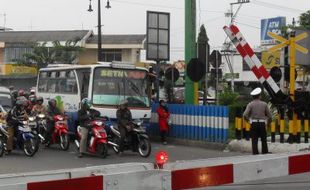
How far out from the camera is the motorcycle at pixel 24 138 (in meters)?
14.3

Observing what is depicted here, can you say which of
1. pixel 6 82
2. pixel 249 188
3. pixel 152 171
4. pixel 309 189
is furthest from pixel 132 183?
pixel 6 82

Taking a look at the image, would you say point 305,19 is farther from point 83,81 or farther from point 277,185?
point 277,185

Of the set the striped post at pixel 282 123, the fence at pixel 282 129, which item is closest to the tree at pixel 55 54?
the fence at pixel 282 129

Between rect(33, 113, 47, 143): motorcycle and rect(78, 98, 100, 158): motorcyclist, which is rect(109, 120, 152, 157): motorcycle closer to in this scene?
rect(78, 98, 100, 158): motorcyclist

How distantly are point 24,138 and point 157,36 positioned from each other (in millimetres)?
6934

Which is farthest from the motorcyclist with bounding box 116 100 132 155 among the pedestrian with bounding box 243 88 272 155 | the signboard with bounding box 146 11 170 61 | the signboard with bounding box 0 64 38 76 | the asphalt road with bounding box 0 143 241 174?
the signboard with bounding box 0 64 38 76

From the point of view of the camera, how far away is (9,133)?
14.4m

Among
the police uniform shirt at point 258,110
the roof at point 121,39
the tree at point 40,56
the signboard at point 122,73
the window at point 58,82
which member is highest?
the roof at point 121,39

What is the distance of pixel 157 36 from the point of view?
1962 centimetres

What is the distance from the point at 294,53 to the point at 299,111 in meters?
1.50

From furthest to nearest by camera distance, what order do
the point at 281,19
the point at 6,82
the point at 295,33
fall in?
the point at 281,19
the point at 6,82
the point at 295,33

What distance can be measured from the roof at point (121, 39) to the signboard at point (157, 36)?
36.2 meters

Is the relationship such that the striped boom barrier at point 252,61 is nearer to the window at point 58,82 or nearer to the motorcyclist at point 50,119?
the motorcyclist at point 50,119

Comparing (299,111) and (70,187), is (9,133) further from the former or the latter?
(70,187)
